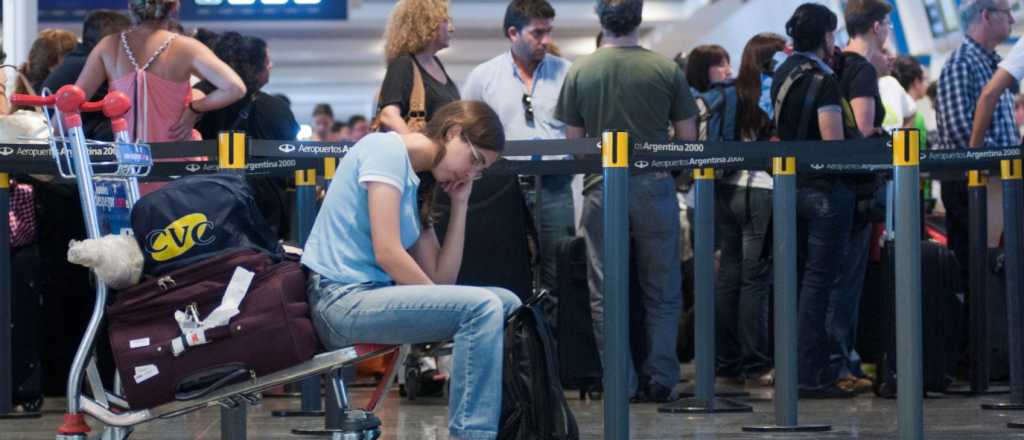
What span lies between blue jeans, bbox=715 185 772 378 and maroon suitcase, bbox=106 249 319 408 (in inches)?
147

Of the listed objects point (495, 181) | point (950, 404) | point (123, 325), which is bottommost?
point (950, 404)

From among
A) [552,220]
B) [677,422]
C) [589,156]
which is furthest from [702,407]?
[552,220]

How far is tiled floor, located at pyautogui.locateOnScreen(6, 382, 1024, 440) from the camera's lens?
5738 mm

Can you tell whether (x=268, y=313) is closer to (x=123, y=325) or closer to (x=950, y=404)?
(x=123, y=325)

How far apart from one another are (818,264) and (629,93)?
116cm

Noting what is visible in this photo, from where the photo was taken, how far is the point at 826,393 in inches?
284

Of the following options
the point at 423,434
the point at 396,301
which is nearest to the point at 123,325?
the point at 396,301

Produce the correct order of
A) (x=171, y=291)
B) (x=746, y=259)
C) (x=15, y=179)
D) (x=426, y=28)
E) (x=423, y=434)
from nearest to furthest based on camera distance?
(x=171, y=291) < (x=423, y=434) < (x=426, y=28) < (x=15, y=179) < (x=746, y=259)

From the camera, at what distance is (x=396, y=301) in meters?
4.11

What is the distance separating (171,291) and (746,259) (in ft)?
13.5

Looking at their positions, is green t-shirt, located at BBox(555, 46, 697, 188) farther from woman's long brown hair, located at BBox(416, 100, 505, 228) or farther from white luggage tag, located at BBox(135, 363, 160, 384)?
white luggage tag, located at BBox(135, 363, 160, 384)

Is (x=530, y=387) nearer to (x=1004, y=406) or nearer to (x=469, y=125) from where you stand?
(x=469, y=125)

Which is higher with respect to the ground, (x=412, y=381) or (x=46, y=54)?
(x=46, y=54)

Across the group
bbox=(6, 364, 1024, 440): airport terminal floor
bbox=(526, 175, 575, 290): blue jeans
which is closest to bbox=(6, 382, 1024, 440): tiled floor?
bbox=(6, 364, 1024, 440): airport terminal floor
